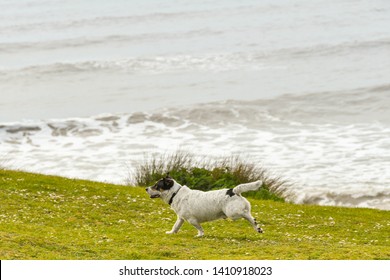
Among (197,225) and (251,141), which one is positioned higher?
(197,225)

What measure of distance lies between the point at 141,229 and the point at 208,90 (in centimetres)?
3604

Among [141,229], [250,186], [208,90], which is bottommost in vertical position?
[141,229]

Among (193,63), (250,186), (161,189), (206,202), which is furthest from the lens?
(193,63)

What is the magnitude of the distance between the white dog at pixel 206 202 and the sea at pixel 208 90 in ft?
46.2

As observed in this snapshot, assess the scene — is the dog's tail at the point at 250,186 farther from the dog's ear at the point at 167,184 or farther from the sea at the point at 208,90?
the sea at the point at 208,90

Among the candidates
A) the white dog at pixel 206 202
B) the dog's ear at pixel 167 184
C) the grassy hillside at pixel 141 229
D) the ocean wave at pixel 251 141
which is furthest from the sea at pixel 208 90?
the dog's ear at pixel 167 184

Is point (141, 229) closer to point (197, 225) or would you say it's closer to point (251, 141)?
point (197, 225)

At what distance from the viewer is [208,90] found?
2092 inches

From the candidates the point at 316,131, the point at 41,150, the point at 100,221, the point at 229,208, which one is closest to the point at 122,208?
the point at 100,221

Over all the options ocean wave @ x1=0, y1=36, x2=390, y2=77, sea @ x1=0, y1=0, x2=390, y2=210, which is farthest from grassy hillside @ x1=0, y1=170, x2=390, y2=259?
ocean wave @ x1=0, y1=36, x2=390, y2=77

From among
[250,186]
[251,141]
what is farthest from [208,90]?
[250,186]

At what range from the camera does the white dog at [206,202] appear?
14.6 m

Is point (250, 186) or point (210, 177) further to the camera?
point (210, 177)
